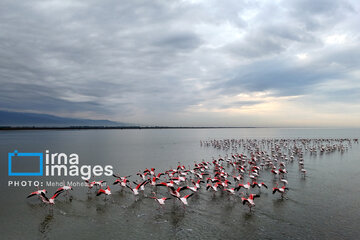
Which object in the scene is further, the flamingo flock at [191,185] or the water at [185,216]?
the flamingo flock at [191,185]

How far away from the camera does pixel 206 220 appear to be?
12.2 meters

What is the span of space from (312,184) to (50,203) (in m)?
19.2

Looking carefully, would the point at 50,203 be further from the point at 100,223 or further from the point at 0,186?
the point at 0,186

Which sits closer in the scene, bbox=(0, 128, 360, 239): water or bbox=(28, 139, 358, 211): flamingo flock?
bbox=(0, 128, 360, 239): water

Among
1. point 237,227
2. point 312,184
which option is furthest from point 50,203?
point 312,184

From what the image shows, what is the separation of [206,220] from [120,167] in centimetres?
1681

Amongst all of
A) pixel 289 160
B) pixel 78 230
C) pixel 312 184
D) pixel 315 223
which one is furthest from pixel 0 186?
pixel 289 160

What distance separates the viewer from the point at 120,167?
87.9ft

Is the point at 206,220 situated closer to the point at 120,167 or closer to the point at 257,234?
the point at 257,234

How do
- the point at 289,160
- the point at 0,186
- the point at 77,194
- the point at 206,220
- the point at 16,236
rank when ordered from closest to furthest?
the point at 16,236, the point at 206,220, the point at 77,194, the point at 0,186, the point at 289,160

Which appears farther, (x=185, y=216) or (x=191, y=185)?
(x=191, y=185)

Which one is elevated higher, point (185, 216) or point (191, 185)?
point (185, 216)

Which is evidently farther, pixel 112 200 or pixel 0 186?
pixel 0 186

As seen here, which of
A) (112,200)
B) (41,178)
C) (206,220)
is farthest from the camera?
(41,178)
